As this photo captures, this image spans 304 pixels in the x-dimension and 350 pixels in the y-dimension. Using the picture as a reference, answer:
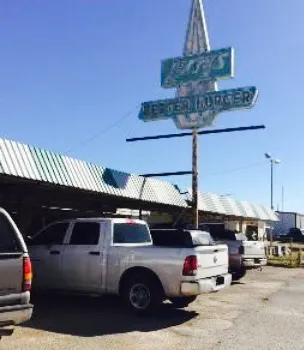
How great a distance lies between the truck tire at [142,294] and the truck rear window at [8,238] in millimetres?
4616

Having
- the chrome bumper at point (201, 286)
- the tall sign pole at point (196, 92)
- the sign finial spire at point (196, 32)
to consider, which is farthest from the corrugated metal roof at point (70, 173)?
the sign finial spire at point (196, 32)

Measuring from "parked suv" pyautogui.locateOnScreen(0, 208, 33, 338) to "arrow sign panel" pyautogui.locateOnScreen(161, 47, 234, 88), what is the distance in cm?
1730

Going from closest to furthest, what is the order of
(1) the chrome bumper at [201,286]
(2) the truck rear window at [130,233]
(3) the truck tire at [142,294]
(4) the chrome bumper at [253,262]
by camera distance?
1. (1) the chrome bumper at [201,286]
2. (3) the truck tire at [142,294]
3. (2) the truck rear window at [130,233]
4. (4) the chrome bumper at [253,262]

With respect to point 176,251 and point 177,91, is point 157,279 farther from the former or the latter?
point 177,91

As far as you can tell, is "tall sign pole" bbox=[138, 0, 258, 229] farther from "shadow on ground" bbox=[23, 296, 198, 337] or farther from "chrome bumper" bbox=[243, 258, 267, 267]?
"shadow on ground" bbox=[23, 296, 198, 337]

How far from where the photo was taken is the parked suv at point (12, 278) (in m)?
6.55

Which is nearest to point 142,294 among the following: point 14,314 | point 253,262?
point 14,314

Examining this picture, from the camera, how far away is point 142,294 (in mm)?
11094

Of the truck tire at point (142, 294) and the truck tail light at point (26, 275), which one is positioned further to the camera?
the truck tire at point (142, 294)

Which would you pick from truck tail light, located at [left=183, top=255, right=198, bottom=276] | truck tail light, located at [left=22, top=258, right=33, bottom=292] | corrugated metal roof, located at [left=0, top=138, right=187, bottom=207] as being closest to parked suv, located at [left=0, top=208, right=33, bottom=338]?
truck tail light, located at [left=22, top=258, right=33, bottom=292]

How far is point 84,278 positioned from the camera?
1150 cm

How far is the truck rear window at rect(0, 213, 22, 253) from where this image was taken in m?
6.77

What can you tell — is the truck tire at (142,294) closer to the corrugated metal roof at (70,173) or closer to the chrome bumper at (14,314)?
the corrugated metal roof at (70,173)

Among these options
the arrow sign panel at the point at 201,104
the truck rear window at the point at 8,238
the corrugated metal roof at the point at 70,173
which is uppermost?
the arrow sign panel at the point at 201,104
